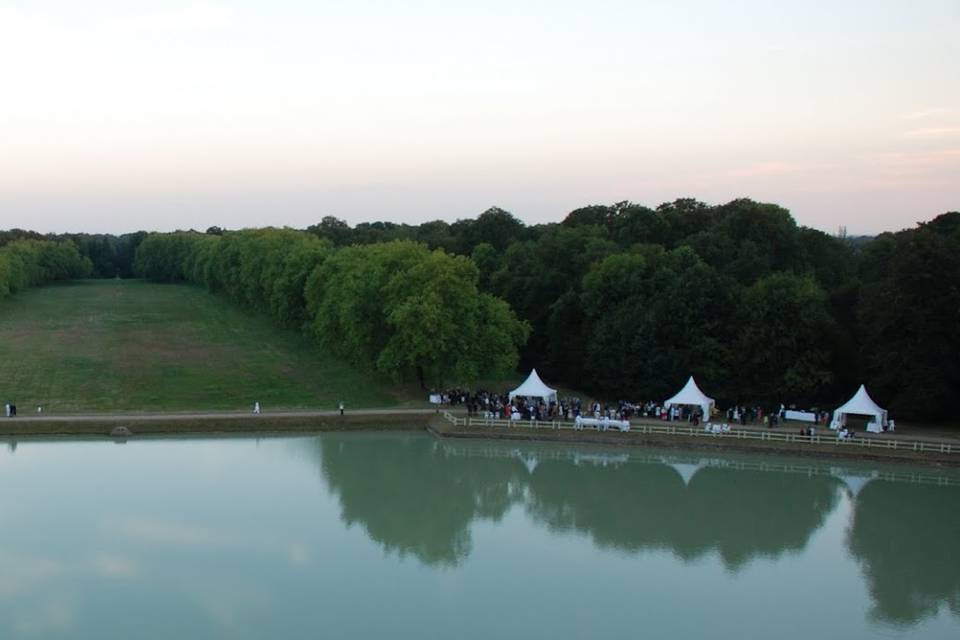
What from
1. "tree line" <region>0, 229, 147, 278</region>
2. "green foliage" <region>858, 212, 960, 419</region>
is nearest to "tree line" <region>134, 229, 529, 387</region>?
"green foliage" <region>858, 212, 960, 419</region>

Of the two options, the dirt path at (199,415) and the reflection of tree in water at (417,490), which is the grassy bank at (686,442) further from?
the dirt path at (199,415)

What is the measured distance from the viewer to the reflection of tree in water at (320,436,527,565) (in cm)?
2236

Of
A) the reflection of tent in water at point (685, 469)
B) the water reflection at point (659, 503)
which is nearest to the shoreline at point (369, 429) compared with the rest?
the water reflection at point (659, 503)

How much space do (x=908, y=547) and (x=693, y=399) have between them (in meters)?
12.5

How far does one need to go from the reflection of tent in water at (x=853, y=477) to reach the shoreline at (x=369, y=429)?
99cm

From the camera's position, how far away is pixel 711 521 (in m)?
24.2

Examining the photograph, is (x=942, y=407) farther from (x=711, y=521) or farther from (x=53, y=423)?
(x=53, y=423)

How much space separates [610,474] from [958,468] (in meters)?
11.3

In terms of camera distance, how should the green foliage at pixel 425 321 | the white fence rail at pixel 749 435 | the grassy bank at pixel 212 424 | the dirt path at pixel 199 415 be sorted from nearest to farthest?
the white fence rail at pixel 749 435 < the grassy bank at pixel 212 424 < the dirt path at pixel 199 415 < the green foliage at pixel 425 321

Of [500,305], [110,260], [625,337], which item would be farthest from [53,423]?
[110,260]

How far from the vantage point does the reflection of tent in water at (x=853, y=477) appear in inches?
1101

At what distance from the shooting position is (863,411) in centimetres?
3222

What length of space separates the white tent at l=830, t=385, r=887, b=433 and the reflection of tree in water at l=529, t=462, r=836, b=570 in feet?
14.5

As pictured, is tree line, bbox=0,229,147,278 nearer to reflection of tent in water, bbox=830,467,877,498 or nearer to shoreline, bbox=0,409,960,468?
shoreline, bbox=0,409,960,468
